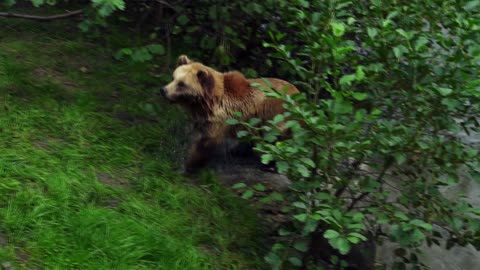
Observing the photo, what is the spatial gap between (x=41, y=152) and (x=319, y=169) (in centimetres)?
205

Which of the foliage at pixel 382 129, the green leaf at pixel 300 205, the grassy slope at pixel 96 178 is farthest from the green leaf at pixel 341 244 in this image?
the grassy slope at pixel 96 178

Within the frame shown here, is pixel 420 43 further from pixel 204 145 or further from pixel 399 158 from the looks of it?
pixel 204 145

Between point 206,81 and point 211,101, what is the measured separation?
0.18m

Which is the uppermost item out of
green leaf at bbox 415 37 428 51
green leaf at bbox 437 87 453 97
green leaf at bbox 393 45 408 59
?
green leaf at bbox 415 37 428 51

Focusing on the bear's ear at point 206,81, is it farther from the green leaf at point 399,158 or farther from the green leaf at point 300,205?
the green leaf at point 399,158

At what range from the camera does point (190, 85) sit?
5.65 metres

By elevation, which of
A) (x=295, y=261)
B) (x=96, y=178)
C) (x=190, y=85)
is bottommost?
(x=295, y=261)

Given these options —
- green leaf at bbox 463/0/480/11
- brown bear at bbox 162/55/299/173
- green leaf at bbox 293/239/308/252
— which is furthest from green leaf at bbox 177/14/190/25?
green leaf at bbox 463/0/480/11

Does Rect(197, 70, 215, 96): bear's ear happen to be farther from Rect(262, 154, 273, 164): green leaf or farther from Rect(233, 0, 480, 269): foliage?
Rect(262, 154, 273, 164): green leaf

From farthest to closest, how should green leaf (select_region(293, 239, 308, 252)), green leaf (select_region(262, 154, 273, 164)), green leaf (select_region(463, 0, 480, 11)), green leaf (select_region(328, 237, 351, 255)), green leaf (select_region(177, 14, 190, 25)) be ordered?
green leaf (select_region(177, 14, 190, 25)) → green leaf (select_region(293, 239, 308, 252)) → green leaf (select_region(463, 0, 480, 11)) → green leaf (select_region(262, 154, 273, 164)) → green leaf (select_region(328, 237, 351, 255))

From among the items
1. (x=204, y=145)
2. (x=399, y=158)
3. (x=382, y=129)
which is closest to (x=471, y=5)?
(x=382, y=129)

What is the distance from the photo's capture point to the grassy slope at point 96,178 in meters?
4.32

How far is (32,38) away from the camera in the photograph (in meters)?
7.04

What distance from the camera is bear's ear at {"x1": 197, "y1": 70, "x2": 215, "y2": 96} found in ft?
18.5
